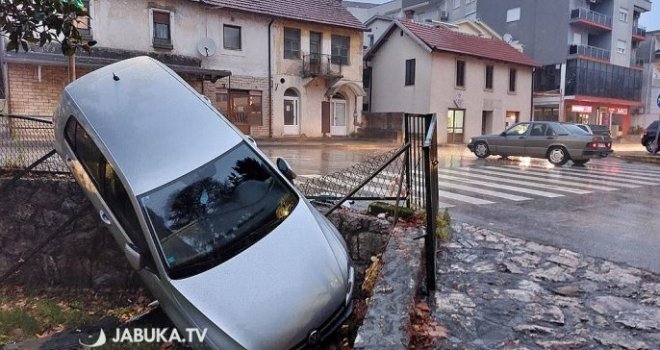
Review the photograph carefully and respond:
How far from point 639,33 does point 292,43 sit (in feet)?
127

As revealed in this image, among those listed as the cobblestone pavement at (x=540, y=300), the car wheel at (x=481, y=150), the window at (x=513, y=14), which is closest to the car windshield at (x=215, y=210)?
the cobblestone pavement at (x=540, y=300)

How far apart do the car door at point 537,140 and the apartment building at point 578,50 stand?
24.2 m

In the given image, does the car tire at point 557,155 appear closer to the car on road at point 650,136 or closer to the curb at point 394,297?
the car on road at point 650,136

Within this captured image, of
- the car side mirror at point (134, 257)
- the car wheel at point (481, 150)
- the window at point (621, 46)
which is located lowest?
the car side mirror at point (134, 257)

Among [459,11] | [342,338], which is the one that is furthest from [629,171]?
[459,11]

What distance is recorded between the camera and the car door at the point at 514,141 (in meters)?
18.4

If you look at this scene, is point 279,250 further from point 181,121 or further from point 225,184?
point 181,121

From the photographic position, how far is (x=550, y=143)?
17.5 m

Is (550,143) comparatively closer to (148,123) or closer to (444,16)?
(148,123)

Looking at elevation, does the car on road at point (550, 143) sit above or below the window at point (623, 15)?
below

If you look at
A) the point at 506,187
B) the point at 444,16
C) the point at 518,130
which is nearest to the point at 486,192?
the point at 506,187

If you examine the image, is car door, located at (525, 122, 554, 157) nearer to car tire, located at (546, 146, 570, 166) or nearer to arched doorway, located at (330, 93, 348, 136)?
car tire, located at (546, 146, 570, 166)

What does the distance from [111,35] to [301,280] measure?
2273 centimetres

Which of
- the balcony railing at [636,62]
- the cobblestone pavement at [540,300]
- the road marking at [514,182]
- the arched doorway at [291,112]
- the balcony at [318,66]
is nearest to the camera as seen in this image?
the cobblestone pavement at [540,300]
